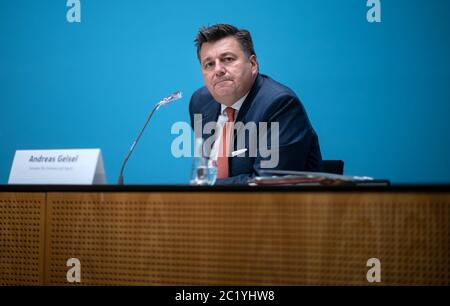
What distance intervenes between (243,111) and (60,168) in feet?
3.69

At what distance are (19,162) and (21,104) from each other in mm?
1629

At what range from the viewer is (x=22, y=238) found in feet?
5.76

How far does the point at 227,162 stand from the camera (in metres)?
2.55

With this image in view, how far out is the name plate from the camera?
181 centimetres

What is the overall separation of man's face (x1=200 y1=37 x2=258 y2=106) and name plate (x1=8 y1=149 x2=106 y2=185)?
1.13m

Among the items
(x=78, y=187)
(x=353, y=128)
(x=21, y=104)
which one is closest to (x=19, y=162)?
(x=78, y=187)

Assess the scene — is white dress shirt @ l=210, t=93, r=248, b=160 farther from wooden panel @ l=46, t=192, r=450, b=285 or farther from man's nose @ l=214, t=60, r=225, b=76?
wooden panel @ l=46, t=192, r=450, b=285

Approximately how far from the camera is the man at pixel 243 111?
8.16 ft

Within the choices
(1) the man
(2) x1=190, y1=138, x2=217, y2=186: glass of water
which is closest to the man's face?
(1) the man

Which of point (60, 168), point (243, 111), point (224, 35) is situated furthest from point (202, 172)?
point (224, 35)

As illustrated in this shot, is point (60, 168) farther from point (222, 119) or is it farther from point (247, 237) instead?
point (222, 119)

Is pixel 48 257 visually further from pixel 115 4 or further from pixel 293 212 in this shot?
pixel 115 4

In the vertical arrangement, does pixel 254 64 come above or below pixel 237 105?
above

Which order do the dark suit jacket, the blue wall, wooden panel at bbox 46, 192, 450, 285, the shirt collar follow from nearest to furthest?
wooden panel at bbox 46, 192, 450, 285, the dark suit jacket, the shirt collar, the blue wall
